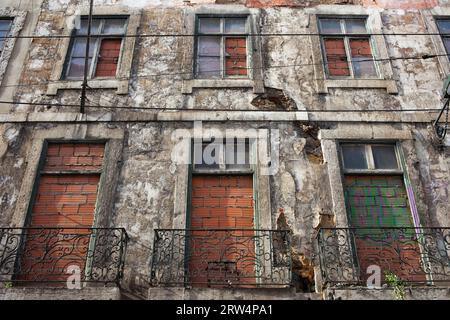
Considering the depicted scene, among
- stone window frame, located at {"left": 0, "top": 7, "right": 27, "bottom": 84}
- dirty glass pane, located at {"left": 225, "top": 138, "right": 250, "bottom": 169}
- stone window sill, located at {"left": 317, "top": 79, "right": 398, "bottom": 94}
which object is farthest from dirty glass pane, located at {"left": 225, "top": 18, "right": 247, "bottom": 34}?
stone window frame, located at {"left": 0, "top": 7, "right": 27, "bottom": 84}

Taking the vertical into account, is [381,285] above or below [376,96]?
below

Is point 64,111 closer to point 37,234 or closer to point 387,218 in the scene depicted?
point 37,234

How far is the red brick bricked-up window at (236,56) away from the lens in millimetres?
8562

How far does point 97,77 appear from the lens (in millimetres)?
8477

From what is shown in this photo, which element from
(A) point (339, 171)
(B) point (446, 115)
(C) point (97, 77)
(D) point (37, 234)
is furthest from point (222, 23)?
(D) point (37, 234)

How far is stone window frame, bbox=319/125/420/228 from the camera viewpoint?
23.9 ft

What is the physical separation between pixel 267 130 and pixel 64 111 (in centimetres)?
332

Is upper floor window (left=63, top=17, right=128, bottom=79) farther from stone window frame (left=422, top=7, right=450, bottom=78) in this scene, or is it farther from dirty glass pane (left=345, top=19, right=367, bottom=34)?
stone window frame (left=422, top=7, right=450, bottom=78)

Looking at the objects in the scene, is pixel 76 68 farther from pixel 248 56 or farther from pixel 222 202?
pixel 222 202

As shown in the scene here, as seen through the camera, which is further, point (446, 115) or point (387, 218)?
point (446, 115)

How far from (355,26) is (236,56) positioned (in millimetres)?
2323

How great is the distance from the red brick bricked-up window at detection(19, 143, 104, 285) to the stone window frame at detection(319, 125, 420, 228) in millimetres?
3534

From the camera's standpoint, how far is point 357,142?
25.6 feet

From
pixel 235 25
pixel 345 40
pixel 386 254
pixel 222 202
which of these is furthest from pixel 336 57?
pixel 386 254
